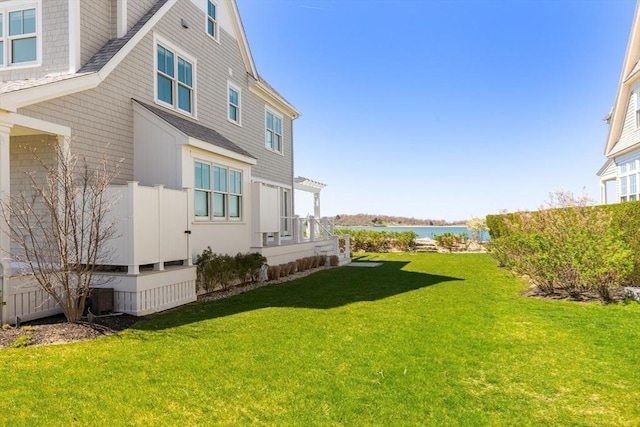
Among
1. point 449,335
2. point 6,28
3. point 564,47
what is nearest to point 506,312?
point 449,335

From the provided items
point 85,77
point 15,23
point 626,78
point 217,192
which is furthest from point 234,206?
point 626,78

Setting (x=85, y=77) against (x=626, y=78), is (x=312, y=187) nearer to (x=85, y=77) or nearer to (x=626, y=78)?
(x=85, y=77)

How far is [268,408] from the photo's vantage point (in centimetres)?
404

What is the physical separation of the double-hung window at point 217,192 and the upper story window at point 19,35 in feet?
15.2

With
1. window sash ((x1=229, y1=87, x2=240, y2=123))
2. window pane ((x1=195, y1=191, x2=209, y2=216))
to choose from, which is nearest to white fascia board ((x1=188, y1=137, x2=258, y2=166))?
window pane ((x1=195, y1=191, x2=209, y2=216))

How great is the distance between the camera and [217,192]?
12.0 meters

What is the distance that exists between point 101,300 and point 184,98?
7137mm

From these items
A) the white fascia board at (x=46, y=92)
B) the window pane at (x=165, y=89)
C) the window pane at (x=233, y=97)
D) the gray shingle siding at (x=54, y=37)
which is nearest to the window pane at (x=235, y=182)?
the window pane at (x=165, y=89)

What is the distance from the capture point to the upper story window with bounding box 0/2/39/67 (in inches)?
385

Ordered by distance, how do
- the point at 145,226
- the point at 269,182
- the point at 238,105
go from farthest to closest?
the point at 269,182
the point at 238,105
the point at 145,226

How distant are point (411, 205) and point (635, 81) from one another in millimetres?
61185

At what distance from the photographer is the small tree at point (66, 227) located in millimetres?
7195

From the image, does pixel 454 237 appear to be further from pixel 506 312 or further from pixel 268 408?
Answer: pixel 268 408

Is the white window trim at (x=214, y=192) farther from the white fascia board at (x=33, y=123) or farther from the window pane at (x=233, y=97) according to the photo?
the window pane at (x=233, y=97)
